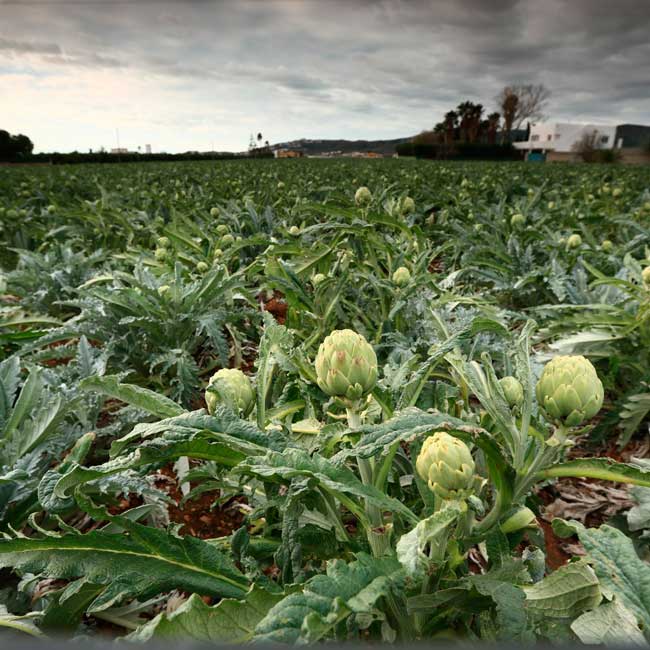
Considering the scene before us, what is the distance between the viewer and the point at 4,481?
0.90 m

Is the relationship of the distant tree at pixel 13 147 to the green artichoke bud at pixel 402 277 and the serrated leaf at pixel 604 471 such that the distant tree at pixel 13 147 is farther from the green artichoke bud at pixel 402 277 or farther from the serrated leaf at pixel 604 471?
the serrated leaf at pixel 604 471

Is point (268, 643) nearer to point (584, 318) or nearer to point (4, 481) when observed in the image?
point (4, 481)

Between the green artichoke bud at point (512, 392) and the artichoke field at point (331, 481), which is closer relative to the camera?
the artichoke field at point (331, 481)

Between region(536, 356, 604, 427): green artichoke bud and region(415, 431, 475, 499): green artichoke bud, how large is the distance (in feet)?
0.44

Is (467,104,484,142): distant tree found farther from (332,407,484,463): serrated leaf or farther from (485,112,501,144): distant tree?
(332,407,484,463): serrated leaf

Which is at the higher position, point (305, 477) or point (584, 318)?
point (305, 477)

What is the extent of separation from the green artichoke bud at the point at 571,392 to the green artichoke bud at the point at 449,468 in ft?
0.44

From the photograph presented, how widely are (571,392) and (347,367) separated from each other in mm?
274

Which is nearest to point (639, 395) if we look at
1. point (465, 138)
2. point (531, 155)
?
point (531, 155)

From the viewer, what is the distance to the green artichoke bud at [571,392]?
597 mm

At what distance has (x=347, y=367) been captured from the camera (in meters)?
0.65

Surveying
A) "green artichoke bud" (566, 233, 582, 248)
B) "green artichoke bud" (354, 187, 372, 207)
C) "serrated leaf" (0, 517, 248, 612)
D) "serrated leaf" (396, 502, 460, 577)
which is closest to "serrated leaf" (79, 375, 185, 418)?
"serrated leaf" (0, 517, 248, 612)

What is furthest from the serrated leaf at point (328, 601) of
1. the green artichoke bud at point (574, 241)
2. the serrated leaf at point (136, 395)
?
the green artichoke bud at point (574, 241)

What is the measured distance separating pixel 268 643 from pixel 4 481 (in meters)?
0.71
